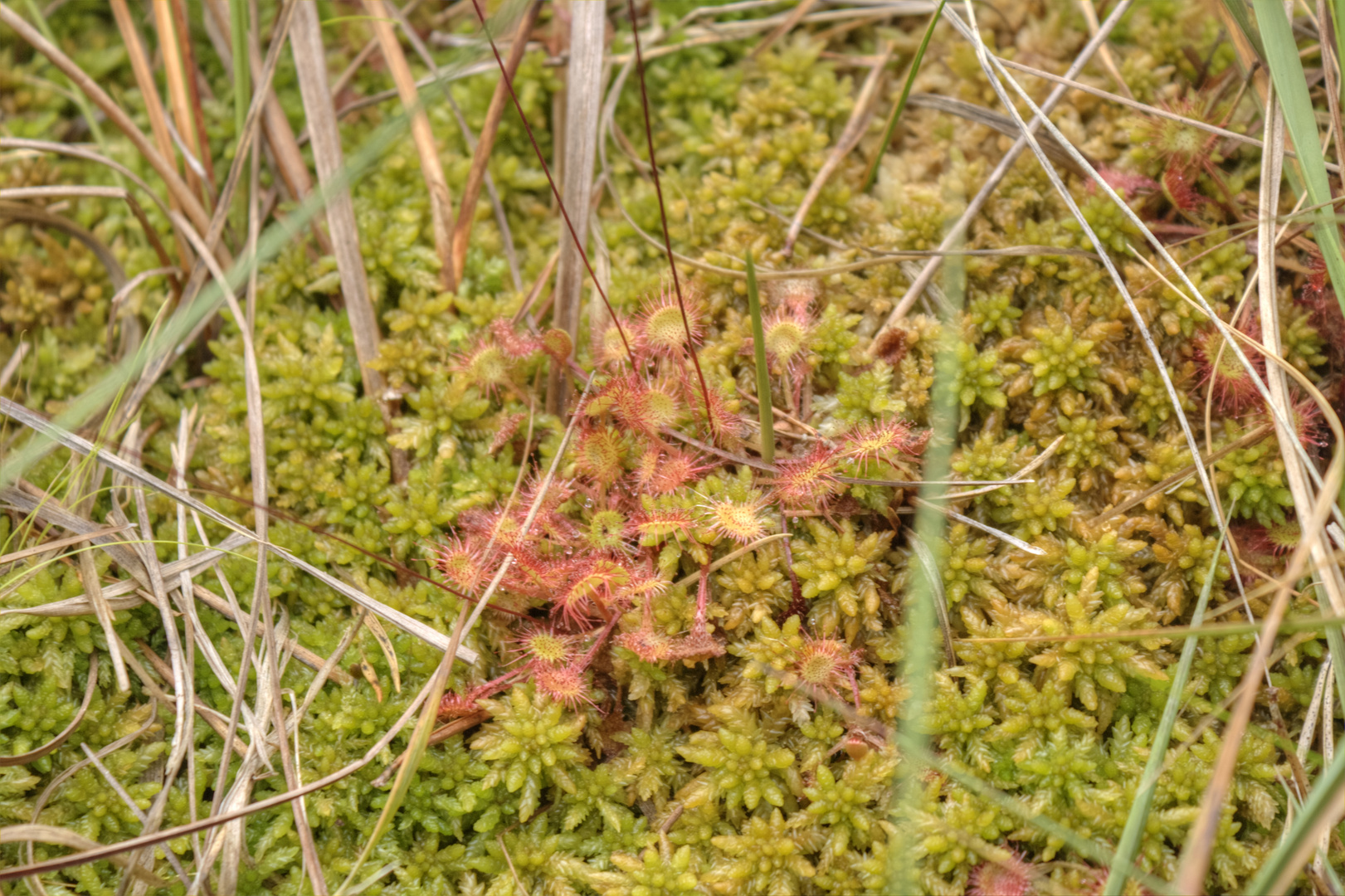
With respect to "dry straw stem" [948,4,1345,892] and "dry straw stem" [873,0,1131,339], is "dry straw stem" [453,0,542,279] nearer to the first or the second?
"dry straw stem" [873,0,1131,339]

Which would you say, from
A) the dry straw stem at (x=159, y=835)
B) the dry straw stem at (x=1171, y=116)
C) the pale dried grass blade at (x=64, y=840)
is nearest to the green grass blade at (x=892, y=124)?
the dry straw stem at (x=1171, y=116)

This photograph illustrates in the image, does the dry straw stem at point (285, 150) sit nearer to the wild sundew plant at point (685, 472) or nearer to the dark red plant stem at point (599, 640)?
the wild sundew plant at point (685, 472)

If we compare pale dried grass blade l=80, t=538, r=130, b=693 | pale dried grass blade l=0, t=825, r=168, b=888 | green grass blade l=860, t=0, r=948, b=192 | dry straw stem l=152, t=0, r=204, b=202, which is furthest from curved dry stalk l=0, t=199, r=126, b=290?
green grass blade l=860, t=0, r=948, b=192

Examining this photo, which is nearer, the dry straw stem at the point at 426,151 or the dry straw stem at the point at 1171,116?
the dry straw stem at the point at 1171,116

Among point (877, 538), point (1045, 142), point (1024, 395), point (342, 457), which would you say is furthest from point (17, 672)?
point (1045, 142)

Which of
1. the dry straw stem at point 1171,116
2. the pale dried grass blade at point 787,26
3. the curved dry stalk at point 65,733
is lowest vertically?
the curved dry stalk at point 65,733

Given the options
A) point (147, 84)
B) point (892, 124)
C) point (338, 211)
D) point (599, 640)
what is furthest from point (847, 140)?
point (147, 84)

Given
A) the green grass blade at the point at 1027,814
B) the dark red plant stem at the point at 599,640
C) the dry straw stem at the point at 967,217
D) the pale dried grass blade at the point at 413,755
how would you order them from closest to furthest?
the green grass blade at the point at 1027,814, the pale dried grass blade at the point at 413,755, the dark red plant stem at the point at 599,640, the dry straw stem at the point at 967,217

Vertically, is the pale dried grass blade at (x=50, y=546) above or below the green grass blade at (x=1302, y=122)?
below
